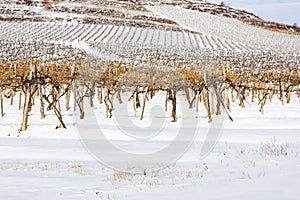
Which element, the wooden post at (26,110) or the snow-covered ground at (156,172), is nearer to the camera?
the snow-covered ground at (156,172)

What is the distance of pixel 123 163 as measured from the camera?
865 centimetres

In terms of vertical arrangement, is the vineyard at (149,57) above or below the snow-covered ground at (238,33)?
below

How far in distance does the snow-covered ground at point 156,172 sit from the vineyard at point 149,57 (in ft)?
→ 10.7

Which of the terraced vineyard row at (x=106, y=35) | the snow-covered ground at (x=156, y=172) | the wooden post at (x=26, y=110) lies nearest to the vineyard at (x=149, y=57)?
the terraced vineyard row at (x=106, y=35)

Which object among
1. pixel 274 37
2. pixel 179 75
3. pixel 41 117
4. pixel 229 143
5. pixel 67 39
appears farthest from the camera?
pixel 274 37

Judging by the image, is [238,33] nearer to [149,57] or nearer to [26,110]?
[149,57]

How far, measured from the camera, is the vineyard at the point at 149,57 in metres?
19.1

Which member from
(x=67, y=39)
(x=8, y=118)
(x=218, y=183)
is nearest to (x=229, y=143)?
(x=218, y=183)

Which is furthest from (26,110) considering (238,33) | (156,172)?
(238,33)

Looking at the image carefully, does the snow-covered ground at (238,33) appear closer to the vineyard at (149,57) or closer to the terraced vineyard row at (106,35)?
the vineyard at (149,57)

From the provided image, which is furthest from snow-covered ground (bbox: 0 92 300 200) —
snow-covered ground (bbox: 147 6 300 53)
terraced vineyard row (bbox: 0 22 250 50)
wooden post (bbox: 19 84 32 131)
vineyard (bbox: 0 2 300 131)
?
snow-covered ground (bbox: 147 6 300 53)

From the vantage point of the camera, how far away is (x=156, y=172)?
766cm

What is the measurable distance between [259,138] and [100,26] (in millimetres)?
39639

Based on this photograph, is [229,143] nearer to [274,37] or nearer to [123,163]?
[123,163]
